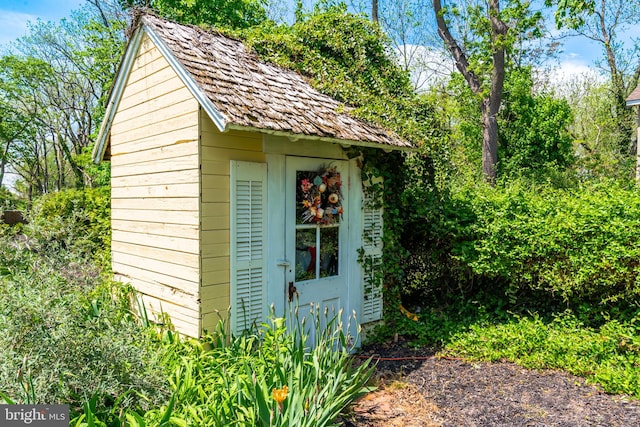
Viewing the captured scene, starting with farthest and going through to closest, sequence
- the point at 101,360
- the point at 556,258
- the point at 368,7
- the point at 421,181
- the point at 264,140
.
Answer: the point at 368,7 → the point at 421,181 → the point at 556,258 → the point at 264,140 → the point at 101,360

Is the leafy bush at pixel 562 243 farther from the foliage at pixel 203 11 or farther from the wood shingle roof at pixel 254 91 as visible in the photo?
the foliage at pixel 203 11

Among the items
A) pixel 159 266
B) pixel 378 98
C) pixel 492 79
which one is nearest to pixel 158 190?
pixel 159 266

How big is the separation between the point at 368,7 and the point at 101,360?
1685 cm

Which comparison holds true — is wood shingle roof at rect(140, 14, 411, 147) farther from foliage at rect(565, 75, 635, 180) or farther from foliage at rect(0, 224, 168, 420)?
foliage at rect(565, 75, 635, 180)

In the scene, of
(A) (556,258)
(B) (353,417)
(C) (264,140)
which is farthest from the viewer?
(A) (556,258)

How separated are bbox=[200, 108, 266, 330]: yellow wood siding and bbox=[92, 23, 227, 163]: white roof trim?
288 mm

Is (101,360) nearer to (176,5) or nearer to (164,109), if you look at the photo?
(164,109)

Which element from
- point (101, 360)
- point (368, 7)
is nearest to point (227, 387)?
point (101, 360)

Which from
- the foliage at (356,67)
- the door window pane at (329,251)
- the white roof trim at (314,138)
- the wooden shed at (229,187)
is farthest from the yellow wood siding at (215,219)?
the foliage at (356,67)

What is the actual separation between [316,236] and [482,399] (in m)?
2.47

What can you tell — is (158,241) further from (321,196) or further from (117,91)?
(117,91)

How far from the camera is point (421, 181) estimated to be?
641 cm

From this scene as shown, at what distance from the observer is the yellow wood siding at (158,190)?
4180mm

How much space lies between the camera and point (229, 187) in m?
4.24
